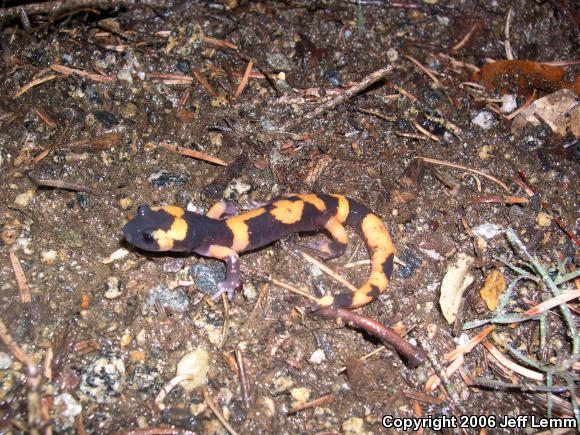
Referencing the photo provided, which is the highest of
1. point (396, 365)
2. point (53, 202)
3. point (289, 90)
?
point (289, 90)

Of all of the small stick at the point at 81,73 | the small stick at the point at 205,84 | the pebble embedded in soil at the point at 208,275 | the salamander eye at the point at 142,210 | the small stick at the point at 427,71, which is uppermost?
the small stick at the point at 427,71

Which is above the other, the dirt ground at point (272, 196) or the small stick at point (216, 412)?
the dirt ground at point (272, 196)

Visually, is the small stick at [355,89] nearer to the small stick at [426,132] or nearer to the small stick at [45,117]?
the small stick at [426,132]

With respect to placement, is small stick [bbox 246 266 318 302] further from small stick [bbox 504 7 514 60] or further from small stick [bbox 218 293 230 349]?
small stick [bbox 504 7 514 60]

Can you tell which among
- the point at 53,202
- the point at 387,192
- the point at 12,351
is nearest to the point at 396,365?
the point at 387,192

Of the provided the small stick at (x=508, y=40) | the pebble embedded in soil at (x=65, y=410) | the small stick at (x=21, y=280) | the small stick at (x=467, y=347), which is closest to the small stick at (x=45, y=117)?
the small stick at (x=21, y=280)

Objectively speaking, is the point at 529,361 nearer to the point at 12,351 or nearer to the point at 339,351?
A: the point at 339,351
